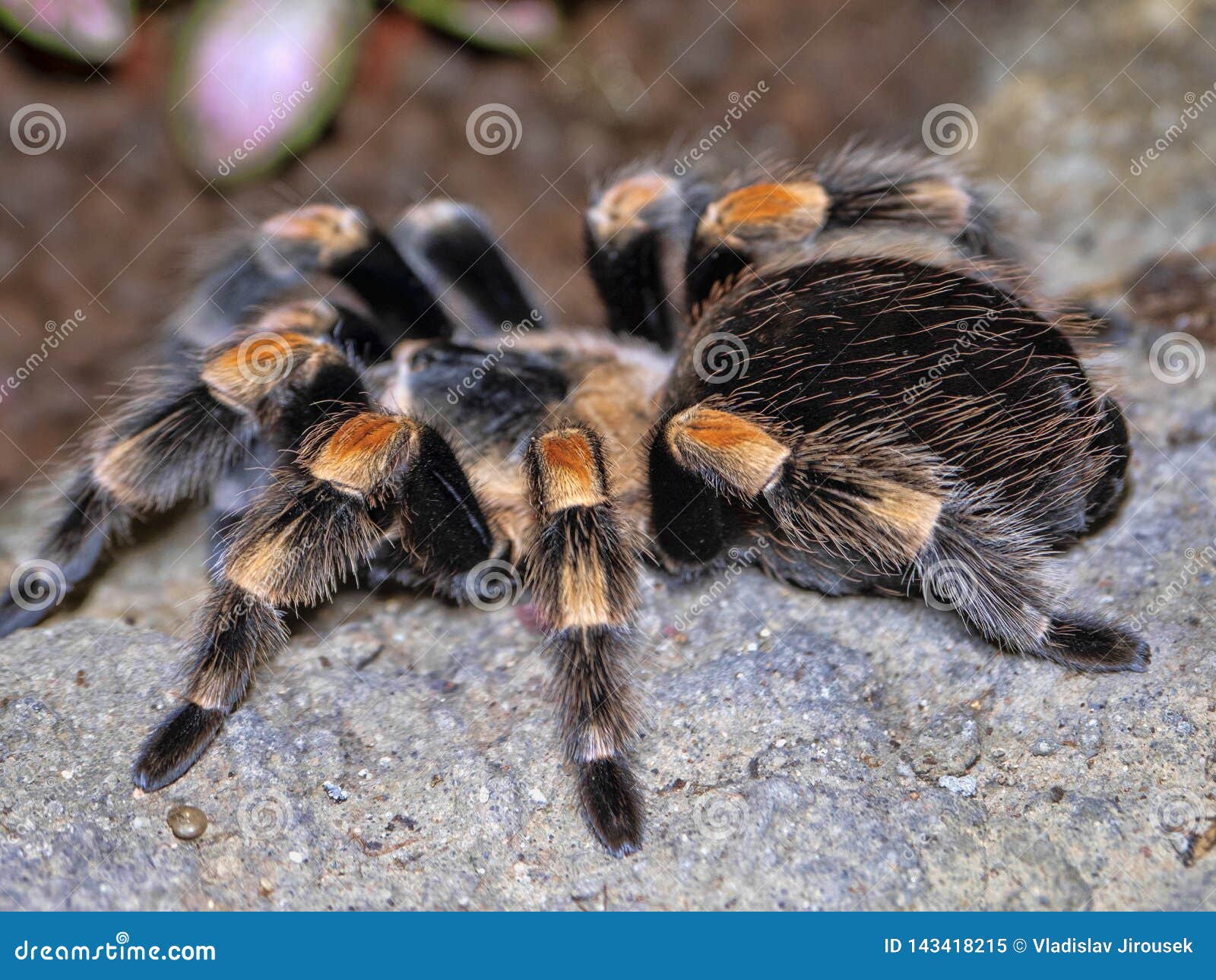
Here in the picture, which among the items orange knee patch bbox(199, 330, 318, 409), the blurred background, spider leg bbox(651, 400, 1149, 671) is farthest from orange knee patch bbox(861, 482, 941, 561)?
the blurred background

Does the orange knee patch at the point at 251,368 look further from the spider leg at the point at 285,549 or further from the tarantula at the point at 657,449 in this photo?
the spider leg at the point at 285,549

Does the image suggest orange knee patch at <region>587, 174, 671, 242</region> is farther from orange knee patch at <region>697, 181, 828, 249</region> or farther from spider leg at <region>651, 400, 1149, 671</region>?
spider leg at <region>651, 400, 1149, 671</region>

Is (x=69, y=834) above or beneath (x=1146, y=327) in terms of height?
above

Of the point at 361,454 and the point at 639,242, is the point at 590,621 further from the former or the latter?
the point at 639,242

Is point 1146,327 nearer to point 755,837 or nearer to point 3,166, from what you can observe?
point 755,837

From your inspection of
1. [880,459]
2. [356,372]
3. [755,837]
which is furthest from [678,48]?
[755,837]

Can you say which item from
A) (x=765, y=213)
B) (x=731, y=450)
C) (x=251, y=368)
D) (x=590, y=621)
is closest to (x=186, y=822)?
(x=590, y=621)
